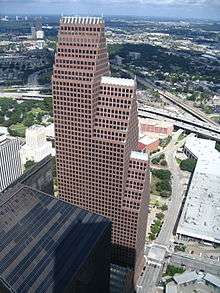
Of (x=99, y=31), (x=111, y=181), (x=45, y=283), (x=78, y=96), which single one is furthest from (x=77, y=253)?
(x=99, y=31)

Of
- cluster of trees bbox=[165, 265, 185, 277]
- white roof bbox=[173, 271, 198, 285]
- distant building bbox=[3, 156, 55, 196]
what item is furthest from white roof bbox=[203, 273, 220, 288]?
distant building bbox=[3, 156, 55, 196]

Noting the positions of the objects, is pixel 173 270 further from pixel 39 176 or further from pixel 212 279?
pixel 39 176

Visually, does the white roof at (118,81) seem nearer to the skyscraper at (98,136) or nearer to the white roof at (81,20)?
the skyscraper at (98,136)

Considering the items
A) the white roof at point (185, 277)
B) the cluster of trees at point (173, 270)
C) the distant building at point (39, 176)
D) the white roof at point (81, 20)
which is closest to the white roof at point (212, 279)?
the white roof at point (185, 277)

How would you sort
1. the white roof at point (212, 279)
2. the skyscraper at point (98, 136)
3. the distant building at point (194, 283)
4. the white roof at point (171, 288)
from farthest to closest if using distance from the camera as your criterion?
the white roof at point (212, 279), the distant building at point (194, 283), the white roof at point (171, 288), the skyscraper at point (98, 136)

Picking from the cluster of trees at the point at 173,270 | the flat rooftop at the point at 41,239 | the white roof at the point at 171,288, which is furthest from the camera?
the cluster of trees at the point at 173,270

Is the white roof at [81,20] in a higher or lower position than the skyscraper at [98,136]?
higher

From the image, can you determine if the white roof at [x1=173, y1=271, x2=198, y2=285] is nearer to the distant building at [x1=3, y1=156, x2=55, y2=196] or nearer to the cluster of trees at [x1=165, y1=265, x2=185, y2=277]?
the cluster of trees at [x1=165, y1=265, x2=185, y2=277]
